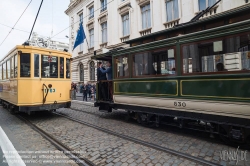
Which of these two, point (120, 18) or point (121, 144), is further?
point (120, 18)

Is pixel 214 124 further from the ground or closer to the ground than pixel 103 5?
closer to the ground

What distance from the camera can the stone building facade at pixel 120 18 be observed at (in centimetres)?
1302

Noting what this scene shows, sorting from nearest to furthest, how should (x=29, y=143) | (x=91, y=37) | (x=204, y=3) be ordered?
1. (x=29, y=143)
2. (x=204, y=3)
3. (x=91, y=37)

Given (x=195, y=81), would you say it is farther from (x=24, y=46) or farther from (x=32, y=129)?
(x=24, y=46)

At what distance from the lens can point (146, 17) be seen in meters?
16.6

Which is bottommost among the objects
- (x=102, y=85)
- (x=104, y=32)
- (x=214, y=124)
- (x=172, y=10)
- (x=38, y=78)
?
(x=214, y=124)

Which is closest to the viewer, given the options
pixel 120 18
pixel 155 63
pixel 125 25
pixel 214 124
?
pixel 214 124

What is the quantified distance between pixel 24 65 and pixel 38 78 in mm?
739

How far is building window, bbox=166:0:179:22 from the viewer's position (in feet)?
46.4

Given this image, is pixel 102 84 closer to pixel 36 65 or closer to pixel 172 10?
pixel 36 65

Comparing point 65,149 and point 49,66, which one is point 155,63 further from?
point 49,66

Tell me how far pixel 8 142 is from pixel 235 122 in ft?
19.4

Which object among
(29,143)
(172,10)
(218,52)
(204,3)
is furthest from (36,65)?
(204,3)

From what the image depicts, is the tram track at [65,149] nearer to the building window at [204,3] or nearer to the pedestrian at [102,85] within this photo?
the pedestrian at [102,85]
